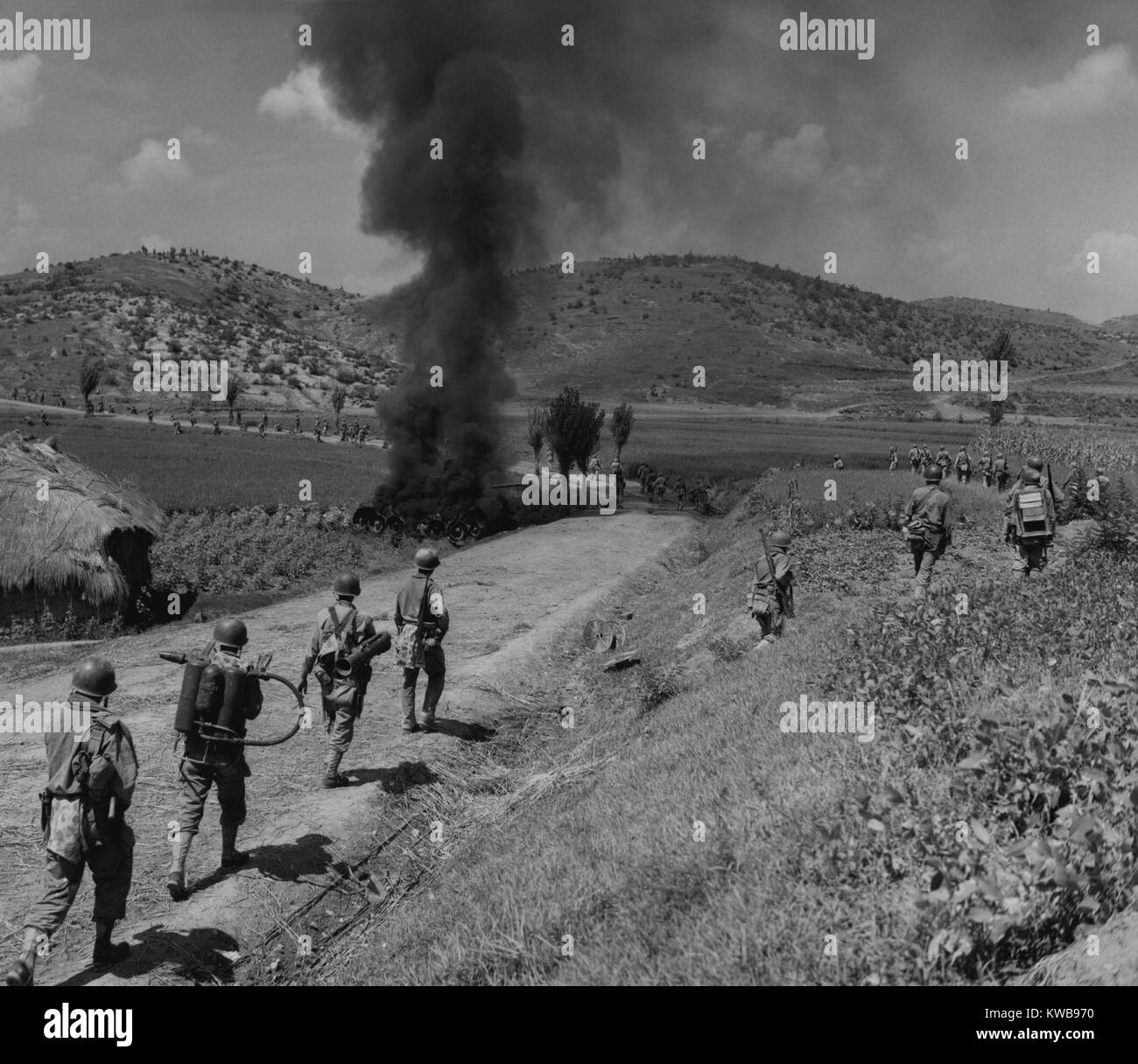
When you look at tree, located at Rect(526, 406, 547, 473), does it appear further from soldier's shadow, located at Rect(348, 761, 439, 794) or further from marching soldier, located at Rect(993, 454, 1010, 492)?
soldier's shadow, located at Rect(348, 761, 439, 794)

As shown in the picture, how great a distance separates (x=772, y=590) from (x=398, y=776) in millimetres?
5435

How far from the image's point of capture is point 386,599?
63.2ft

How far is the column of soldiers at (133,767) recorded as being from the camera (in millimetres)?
6090

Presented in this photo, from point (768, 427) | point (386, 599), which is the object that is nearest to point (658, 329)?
point (768, 427)

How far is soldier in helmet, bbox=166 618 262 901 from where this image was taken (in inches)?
292

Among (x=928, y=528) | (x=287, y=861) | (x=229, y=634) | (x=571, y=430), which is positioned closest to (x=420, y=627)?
(x=287, y=861)

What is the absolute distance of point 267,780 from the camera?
32.5 feet

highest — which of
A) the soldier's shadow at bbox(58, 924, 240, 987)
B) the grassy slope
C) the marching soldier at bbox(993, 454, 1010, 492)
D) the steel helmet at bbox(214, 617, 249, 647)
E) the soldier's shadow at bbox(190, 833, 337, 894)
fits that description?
the marching soldier at bbox(993, 454, 1010, 492)

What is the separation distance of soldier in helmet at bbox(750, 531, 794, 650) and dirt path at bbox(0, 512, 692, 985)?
4044 millimetres

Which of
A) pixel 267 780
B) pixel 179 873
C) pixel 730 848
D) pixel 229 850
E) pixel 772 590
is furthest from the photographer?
pixel 772 590

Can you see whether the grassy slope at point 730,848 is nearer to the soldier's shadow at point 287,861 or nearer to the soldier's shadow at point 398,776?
the soldier's shadow at point 398,776

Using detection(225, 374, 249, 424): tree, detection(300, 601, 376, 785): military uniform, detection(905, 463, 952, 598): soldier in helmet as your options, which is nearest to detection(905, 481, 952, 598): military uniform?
detection(905, 463, 952, 598): soldier in helmet

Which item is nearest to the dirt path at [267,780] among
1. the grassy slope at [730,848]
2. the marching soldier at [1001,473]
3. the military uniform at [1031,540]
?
the grassy slope at [730,848]

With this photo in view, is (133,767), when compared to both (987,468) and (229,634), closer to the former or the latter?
(229,634)
